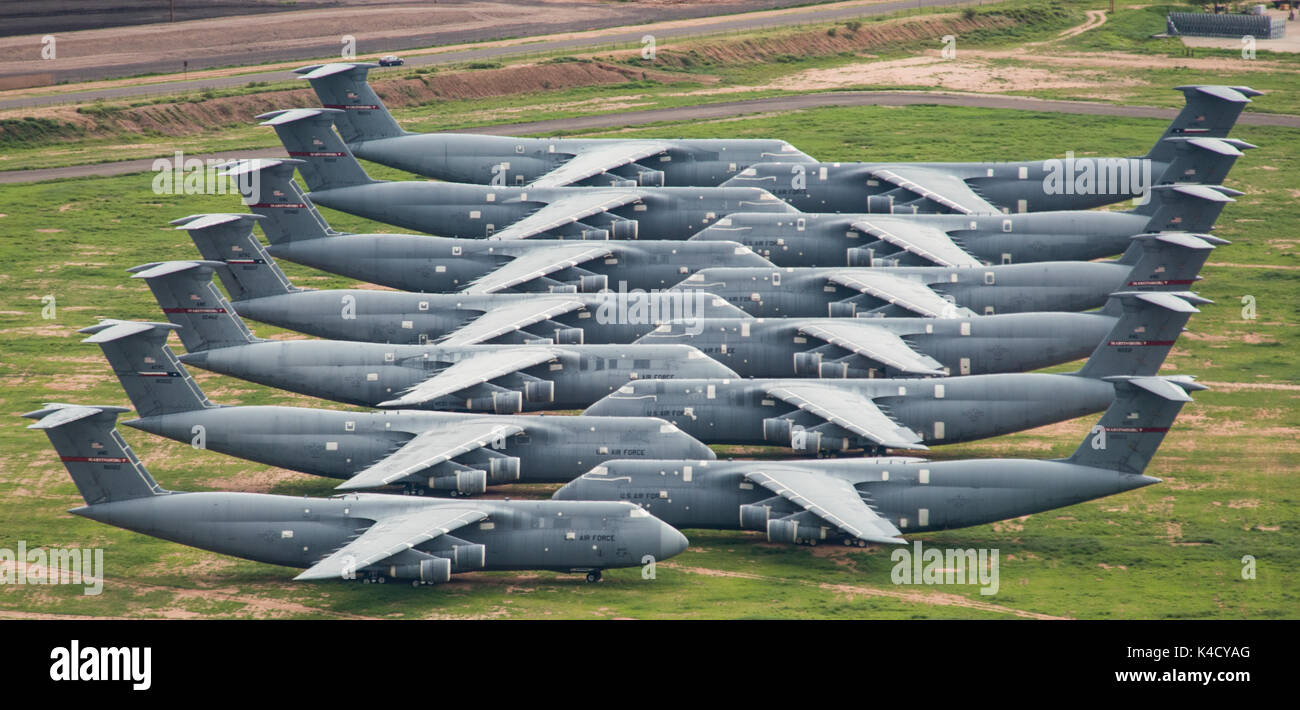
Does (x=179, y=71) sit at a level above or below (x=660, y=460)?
above

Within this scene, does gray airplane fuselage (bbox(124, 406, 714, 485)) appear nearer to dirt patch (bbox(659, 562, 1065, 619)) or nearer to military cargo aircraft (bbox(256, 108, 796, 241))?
dirt patch (bbox(659, 562, 1065, 619))

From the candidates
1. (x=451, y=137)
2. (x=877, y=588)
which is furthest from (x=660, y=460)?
(x=451, y=137)

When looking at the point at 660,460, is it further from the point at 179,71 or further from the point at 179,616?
the point at 179,71

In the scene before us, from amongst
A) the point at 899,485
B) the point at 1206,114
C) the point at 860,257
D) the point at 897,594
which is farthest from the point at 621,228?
the point at 897,594

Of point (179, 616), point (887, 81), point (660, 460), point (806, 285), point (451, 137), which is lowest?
point (179, 616)

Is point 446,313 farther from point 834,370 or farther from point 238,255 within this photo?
point 834,370

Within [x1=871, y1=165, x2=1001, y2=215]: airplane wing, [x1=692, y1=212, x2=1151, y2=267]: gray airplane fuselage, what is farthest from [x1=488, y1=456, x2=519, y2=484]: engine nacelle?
[x1=871, y1=165, x2=1001, y2=215]: airplane wing

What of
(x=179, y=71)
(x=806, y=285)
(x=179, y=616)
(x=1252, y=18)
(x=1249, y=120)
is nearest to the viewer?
(x=179, y=616)

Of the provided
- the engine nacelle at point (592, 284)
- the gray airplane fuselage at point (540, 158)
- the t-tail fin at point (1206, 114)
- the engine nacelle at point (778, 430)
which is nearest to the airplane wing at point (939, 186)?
the gray airplane fuselage at point (540, 158)
